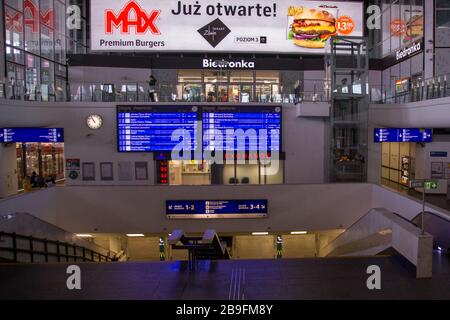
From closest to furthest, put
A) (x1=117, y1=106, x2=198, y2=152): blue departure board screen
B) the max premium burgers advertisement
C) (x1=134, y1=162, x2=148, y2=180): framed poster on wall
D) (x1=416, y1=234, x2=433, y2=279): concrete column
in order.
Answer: (x1=416, y1=234, x2=433, y2=279): concrete column
(x1=117, y1=106, x2=198, y2=152): blue departure board screen
(x1=134, y1=162, x2=148, y2=180): framed poster on wall
the max premium burgers advertisement

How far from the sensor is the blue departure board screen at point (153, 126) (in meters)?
11.4

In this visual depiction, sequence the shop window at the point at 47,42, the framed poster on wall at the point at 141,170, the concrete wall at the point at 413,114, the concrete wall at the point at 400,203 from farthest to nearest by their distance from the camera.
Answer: the shop window at the point at 47,42, the framed poster on wall at the point at 141,170, the concrete wall at the point at 413,114, the concrete wall at the point at 400,203

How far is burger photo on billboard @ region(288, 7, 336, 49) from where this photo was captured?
Answer: 1736cm

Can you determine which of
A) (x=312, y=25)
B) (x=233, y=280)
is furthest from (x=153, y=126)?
(x=312, y=25)

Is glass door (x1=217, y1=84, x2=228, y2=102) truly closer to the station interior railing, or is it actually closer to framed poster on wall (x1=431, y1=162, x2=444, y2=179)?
the station interior railing

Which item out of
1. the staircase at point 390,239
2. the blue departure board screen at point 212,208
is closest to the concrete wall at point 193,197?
the blue departure board screen at point 212,208

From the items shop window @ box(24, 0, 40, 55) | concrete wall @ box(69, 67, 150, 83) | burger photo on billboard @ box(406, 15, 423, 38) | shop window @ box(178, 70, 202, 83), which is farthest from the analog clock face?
burger photo on billboard @ box(406, 15, 423, 38)

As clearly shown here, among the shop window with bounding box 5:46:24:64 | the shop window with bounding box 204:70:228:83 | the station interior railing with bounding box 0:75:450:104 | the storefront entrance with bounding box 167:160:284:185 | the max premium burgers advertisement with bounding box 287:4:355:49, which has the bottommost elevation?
the storefront entrance with bounding box 167:160:284:185

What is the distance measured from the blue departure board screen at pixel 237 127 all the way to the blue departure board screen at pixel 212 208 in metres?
1.64

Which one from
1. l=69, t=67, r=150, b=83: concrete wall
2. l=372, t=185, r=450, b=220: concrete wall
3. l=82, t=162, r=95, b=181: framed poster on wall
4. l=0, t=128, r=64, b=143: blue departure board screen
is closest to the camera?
l=372, t=185, r=450, b=220: concrete wall

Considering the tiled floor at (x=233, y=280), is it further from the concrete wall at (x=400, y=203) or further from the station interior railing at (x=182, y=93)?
the station interior railing at (x=182, y=93)

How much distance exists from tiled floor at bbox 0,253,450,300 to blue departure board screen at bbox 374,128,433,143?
6.56 m

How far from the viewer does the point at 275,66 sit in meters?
15.2
